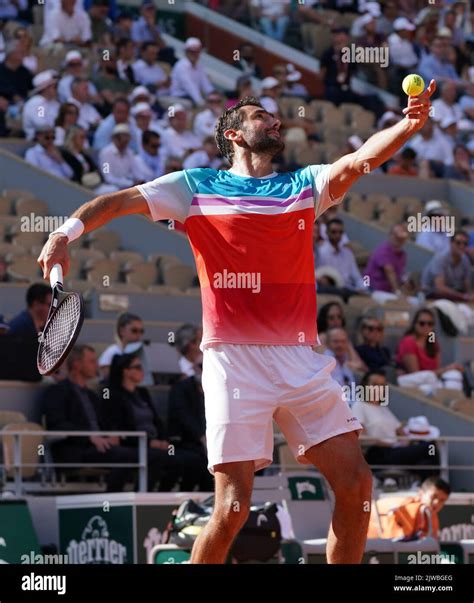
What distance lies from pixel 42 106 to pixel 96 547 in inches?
255

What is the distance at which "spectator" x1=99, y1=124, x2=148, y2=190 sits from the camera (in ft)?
52.4

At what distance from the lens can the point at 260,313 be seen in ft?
21.4

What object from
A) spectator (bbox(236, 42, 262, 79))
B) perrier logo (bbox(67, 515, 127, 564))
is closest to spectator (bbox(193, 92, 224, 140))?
spectator (bbox(236, 42, 262, 79))

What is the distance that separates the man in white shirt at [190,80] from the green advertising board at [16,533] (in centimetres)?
898

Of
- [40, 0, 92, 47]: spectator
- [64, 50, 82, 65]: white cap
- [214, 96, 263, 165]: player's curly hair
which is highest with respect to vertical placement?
[40, 0, 92, 47]: spectator

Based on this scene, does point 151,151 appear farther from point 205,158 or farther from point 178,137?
point 178,137

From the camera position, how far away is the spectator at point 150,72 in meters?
18.7

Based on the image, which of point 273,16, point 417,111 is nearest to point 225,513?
point 417,111

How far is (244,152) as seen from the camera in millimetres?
6809

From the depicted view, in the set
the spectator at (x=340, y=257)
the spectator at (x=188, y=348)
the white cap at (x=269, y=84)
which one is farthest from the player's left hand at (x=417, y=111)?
the white cap at (x=269, y=84)

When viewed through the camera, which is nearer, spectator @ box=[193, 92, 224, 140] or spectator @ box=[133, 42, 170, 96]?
spectator @ box=[193, 92, 224, 140]

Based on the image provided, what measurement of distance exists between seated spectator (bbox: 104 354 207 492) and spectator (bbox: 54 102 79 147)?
4.74 metres

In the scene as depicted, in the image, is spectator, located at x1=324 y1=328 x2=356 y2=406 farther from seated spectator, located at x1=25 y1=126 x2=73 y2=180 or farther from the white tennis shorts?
the white tennis shorts
